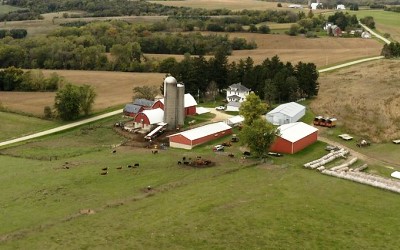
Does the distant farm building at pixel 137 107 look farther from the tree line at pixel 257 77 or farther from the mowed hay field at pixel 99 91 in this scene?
the tree line at pixel 257 77

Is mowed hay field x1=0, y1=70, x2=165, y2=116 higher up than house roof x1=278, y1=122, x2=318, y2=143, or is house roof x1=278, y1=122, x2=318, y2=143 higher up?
house roof x1=278, y1=122, x2=318, y2=143

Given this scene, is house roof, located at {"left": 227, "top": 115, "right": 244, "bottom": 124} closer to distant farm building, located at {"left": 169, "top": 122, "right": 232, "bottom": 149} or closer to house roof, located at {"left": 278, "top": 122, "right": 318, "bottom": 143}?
distant farm building, located at {"left": 169, "top": 122, "right": 232, "bottom": 149}

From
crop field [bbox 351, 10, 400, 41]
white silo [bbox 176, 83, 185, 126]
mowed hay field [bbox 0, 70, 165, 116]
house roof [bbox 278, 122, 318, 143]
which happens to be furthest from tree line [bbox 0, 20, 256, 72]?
house roof [bbox 278, 122, 318, 143]

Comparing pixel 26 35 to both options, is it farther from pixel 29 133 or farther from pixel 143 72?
pixel 29 133

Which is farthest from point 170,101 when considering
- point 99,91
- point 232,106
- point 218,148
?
point 99,91

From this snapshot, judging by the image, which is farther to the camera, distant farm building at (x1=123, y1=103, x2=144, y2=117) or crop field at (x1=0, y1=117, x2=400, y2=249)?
distant farm building at (x1=123, y1=103, x2=144, y2=117)

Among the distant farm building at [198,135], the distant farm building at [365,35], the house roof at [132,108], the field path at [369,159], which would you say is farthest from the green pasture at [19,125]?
the distant farm building at [365,35]

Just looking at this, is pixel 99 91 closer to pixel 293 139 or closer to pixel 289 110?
pixel 289 110
